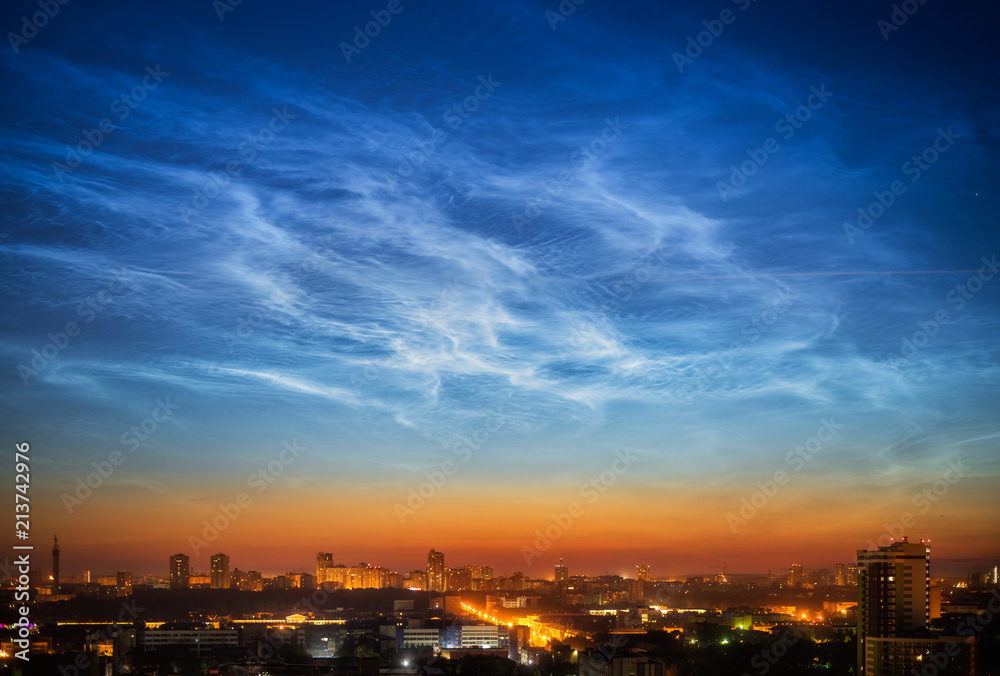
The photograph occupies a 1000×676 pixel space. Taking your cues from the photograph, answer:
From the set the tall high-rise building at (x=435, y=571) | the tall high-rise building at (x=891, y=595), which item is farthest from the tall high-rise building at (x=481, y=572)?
the tall high-rise building at (x=891, y=595)

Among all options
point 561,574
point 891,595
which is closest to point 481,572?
point 561,574

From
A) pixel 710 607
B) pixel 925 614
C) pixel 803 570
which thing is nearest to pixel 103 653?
pixel 925 614

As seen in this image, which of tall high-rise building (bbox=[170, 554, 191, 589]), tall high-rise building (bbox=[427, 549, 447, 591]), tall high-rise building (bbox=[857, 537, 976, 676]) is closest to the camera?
tall high-rise building (bbox=[857, 537, 976, 676])

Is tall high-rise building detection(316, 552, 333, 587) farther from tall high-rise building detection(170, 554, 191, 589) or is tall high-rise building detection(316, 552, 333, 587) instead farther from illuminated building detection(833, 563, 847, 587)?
illuminated building detection(833, 563, 847, 587)

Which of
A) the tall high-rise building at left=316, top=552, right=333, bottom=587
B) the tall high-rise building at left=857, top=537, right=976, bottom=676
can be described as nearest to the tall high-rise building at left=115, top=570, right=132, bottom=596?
the tall high-rise building at left=316, top=552, right=333, bottom=587

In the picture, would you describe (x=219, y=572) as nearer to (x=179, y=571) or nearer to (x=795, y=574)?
(x=179, y=571)

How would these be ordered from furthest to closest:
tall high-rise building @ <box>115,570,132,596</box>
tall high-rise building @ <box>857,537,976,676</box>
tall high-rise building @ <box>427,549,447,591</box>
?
1. tall high-rise building @ <box>427,549,447,591</box>
2. tall high-rise building @ <box>115,570,132,596</box>
3. tall high-rise building @ <box>857,537,976,676</box>
